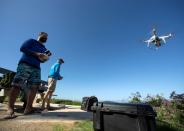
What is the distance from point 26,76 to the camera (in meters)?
4.32

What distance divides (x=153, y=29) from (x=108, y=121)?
70.6ft

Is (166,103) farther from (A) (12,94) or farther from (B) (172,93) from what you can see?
(A) (12,94)

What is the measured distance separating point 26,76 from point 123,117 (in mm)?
2724

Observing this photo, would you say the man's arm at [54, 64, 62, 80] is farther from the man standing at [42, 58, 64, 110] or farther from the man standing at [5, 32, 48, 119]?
the man standing at [5, 32, 48, 119]

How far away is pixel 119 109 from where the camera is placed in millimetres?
2475

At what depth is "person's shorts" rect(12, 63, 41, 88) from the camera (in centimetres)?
418

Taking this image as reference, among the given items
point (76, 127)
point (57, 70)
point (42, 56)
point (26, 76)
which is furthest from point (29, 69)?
point (57, 70)

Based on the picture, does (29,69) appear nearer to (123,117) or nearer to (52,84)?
(52,84)

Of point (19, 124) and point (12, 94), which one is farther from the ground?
point (12, 94)

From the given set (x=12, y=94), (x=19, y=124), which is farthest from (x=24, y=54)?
(x=19, y=124)

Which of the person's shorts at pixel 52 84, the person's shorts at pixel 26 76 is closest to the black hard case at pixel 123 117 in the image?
the person's shorts at pixel 26 76

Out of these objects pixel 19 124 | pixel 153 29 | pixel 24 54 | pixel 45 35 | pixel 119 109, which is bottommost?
pixel 19 124

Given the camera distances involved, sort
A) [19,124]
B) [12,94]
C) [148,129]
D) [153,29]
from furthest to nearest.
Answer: [153,29] < [12,94] < [19,124] < [148,129]

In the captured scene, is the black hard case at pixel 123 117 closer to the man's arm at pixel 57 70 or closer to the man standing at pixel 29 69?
the man standing at pixel 29 69
